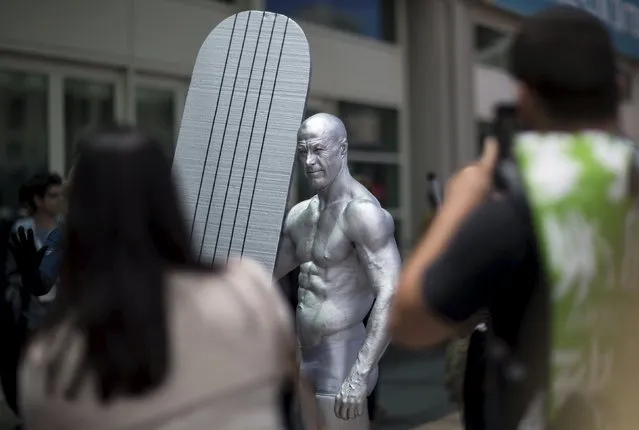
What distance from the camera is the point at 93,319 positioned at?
5.85 feet

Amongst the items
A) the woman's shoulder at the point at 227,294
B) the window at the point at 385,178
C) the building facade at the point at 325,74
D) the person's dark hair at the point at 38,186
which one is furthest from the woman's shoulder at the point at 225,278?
the window at the point at 385,178

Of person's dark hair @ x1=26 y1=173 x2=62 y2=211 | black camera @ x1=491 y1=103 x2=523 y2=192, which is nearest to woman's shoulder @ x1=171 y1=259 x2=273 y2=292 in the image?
black camera @ x1=491 y1=103 x2=523 y2=192

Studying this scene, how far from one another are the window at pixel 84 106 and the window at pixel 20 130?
242 millimetres

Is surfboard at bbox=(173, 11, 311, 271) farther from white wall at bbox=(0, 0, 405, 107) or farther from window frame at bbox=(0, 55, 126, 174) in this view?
window frame at bbox=(0, 55, 126, 174)

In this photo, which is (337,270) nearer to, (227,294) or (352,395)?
(352,395)

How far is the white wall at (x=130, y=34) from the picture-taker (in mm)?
8172

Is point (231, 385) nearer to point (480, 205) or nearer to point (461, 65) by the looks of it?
point (480, 205)

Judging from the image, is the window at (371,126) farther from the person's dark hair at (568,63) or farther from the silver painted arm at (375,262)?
the person's dark hair at (568,63)

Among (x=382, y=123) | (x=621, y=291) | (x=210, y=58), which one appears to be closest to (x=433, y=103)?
(x=382, y=123)

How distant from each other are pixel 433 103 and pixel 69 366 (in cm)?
1199

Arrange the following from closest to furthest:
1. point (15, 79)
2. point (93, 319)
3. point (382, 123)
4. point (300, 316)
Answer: point (93, 319) < point (300, 316) < point (15, 79) < point (382, 123)

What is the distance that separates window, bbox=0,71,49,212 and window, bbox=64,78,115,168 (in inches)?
9.5

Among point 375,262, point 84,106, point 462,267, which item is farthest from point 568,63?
point 84,106

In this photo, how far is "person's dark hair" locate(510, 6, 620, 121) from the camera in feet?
6.12
